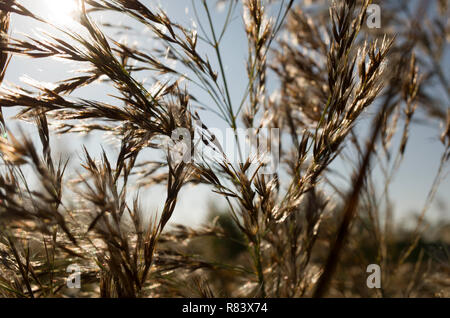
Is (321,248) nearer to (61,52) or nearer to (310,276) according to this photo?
(310,276)

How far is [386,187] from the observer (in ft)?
5.09

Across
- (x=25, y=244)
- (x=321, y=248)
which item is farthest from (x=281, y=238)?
(x=321, y=248)

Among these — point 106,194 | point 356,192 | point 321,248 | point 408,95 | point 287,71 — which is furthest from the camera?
point 321,248

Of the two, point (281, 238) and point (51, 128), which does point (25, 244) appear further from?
point (281, 238)

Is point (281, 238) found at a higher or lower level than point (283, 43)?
lower

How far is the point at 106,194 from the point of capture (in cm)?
71

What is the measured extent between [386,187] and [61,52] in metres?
1.52

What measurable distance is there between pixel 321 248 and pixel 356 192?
234 cm

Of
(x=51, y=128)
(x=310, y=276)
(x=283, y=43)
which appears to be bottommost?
(x=310, y=276)

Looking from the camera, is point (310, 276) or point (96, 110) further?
point (310, 276)
